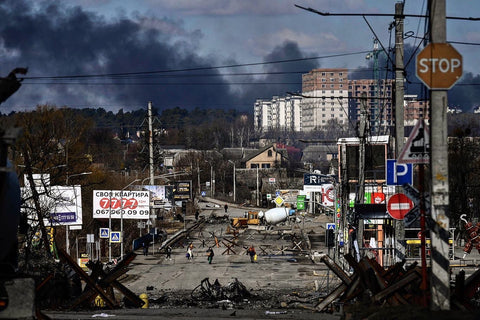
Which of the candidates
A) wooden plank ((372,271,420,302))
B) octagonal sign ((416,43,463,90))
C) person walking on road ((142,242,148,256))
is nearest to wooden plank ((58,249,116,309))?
wooden plank ((372,271,420,302))

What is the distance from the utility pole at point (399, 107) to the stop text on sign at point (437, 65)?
1264 centimetres

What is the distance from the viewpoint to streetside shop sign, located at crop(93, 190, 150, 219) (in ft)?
207

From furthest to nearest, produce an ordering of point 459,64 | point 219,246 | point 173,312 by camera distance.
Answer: point 219,246 < point 173,312 < point 459,64

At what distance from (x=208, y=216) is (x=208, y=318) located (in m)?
95.8

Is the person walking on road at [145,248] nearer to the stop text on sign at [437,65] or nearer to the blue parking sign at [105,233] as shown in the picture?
the blue parking sign at [105,233]

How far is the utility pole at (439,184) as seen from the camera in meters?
13.5

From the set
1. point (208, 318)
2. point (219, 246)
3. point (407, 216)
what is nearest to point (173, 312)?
point (208, 318)

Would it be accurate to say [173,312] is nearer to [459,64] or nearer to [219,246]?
[459,64]

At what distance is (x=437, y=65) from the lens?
528 inches

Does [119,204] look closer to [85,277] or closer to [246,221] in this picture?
[246,221]

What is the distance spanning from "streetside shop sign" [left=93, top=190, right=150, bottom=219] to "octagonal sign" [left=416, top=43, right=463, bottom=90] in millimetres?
50537

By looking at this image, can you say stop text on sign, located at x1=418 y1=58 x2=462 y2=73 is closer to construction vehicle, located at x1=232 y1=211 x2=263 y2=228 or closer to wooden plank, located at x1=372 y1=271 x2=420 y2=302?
wooden plank, located at x1=372 y1=271 x2=420 y2=302

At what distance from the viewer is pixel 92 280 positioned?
2098 centimetres

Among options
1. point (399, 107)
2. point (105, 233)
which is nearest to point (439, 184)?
point (399, 107)
